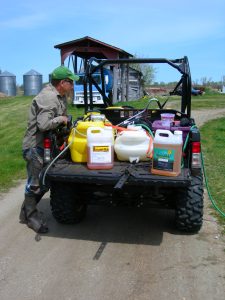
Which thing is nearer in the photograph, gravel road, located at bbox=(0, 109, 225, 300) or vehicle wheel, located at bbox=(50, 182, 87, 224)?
gravel road, located at bbox=(0, 109, 225, 300)

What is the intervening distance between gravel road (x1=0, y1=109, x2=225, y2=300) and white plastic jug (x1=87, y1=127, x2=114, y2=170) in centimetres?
87

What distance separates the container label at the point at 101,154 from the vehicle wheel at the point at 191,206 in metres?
0.90

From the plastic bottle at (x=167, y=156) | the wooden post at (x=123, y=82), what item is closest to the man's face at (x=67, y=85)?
the plastic bottle at (x=167, y=156)

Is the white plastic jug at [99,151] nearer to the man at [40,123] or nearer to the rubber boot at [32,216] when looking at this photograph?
the man at [40,123]

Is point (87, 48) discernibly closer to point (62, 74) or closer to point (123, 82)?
point (123, 82)

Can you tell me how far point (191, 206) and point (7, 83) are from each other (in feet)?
124

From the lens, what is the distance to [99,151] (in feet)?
15.2

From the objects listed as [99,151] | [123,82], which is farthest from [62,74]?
[123,82]

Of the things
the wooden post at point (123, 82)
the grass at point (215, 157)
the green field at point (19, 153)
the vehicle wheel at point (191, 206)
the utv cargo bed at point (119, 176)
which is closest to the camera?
the utv cargo bed at point (119, 176)

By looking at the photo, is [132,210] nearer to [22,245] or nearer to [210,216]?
[210,216]

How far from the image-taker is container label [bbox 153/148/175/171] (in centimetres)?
438

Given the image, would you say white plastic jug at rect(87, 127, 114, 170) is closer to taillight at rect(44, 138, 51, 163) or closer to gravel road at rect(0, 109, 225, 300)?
taillight at rect(44, 138, 51, 163)

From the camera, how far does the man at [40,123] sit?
191 inches

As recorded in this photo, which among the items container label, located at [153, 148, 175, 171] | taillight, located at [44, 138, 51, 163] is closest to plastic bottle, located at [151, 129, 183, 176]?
container label, located at [153, 148, 175, 171]
